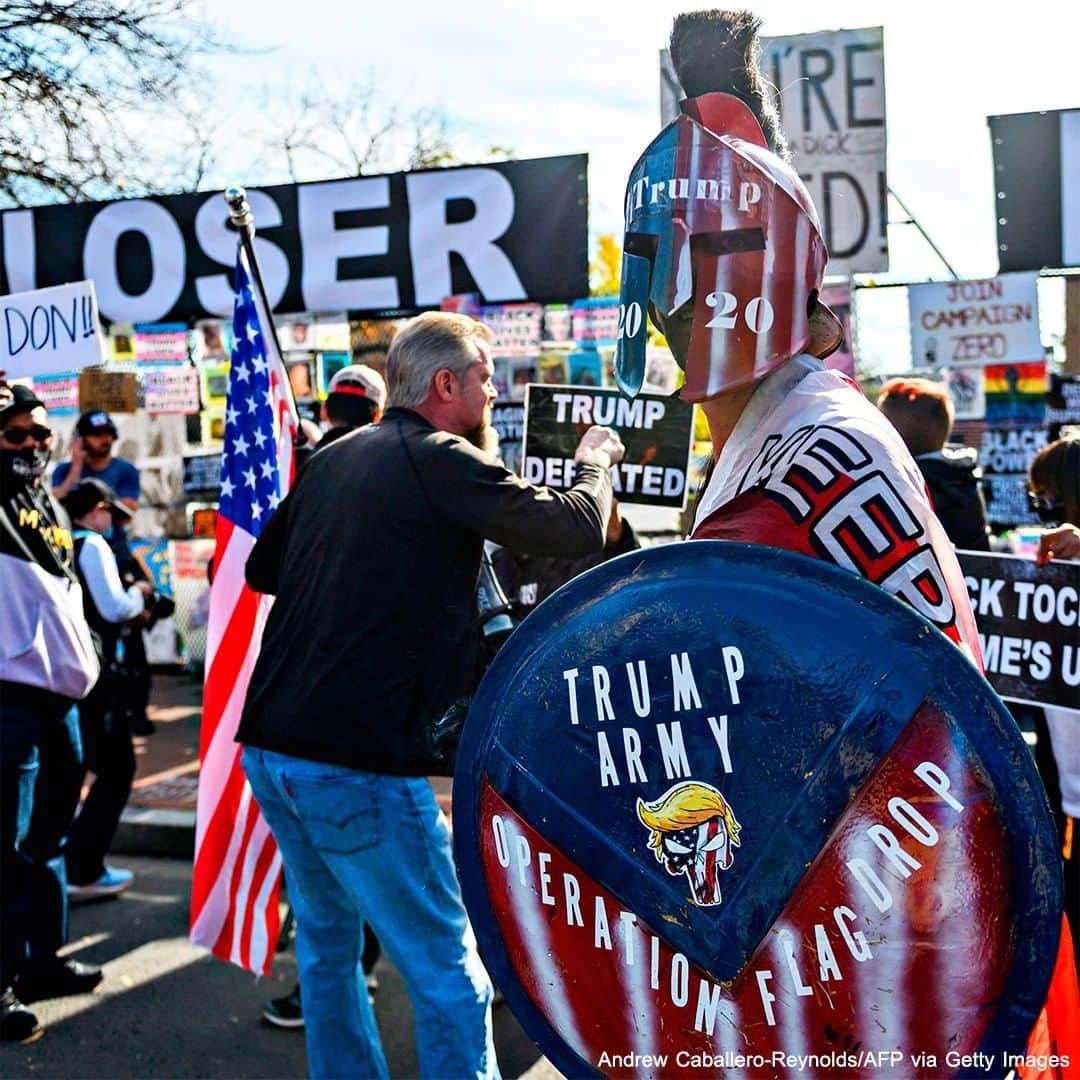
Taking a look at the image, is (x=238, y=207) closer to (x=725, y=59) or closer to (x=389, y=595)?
(x=389, y=595)

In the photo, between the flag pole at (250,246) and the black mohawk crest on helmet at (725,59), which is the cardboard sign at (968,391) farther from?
the black mohawk crest on helmet at (725,59)

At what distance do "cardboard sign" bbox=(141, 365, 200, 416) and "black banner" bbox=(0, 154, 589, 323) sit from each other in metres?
1.68

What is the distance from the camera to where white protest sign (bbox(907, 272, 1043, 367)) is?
9.11 meters

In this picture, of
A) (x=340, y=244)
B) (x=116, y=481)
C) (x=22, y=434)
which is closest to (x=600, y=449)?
(x=22, y=434)

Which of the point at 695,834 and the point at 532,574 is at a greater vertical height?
the point at 695,834

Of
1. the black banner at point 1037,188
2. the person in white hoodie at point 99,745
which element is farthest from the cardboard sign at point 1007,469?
the person in white hoodie at point 99,745

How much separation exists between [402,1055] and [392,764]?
65.7 inches

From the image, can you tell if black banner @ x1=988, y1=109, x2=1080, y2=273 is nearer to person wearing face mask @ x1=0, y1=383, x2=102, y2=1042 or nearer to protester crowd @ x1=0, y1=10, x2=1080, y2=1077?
protester crowd @ x1=0, y1=10, x2=1080, y2=1077

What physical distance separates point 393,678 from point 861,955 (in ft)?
5.81

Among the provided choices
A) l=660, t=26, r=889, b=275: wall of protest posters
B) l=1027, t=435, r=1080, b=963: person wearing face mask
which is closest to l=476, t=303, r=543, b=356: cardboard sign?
l=660, t=26, r=889, b=275: wall of protest posters

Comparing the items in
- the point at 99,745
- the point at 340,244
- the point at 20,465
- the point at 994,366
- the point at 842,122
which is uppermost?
the point at 842,122

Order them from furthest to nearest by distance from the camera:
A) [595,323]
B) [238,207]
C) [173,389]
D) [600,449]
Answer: [173,389] < [595,323] < [238,207] < [600,449]

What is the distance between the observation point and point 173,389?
9.94m

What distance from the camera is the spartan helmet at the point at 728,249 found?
1538 mm
